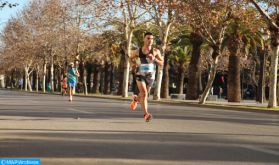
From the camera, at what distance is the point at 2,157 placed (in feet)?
24.5

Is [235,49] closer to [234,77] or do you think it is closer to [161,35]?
[234,77]

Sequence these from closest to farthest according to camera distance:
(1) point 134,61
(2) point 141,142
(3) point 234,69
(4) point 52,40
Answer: (2) point 141,142, (1) point 134,61, (3) point 234,69, (4) point 52,40

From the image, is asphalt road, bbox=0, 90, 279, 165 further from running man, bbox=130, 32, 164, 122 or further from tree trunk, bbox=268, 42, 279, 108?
tree trunk, bbox=268, 42, 279, 108

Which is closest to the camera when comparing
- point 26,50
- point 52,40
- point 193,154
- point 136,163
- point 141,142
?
point 136,163

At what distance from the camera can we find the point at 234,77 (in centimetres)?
4119

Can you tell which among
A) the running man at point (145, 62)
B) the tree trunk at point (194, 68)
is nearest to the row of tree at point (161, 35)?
the tree trunk at point (194, 68)

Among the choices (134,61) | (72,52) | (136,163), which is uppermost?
(72,52)

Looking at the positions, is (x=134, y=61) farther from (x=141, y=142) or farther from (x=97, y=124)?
(x=141, y=142)

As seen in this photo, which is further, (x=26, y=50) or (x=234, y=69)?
(x=26, y=50)

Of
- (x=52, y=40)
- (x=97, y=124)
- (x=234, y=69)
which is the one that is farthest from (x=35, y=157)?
(x=52, y=40)

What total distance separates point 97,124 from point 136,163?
18.1 feet

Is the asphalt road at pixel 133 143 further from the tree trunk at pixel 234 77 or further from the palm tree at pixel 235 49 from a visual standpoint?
the tree trunk at pixel 234 77

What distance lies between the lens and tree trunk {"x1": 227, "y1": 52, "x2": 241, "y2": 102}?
41.1 m

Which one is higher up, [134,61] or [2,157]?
[134,61]
